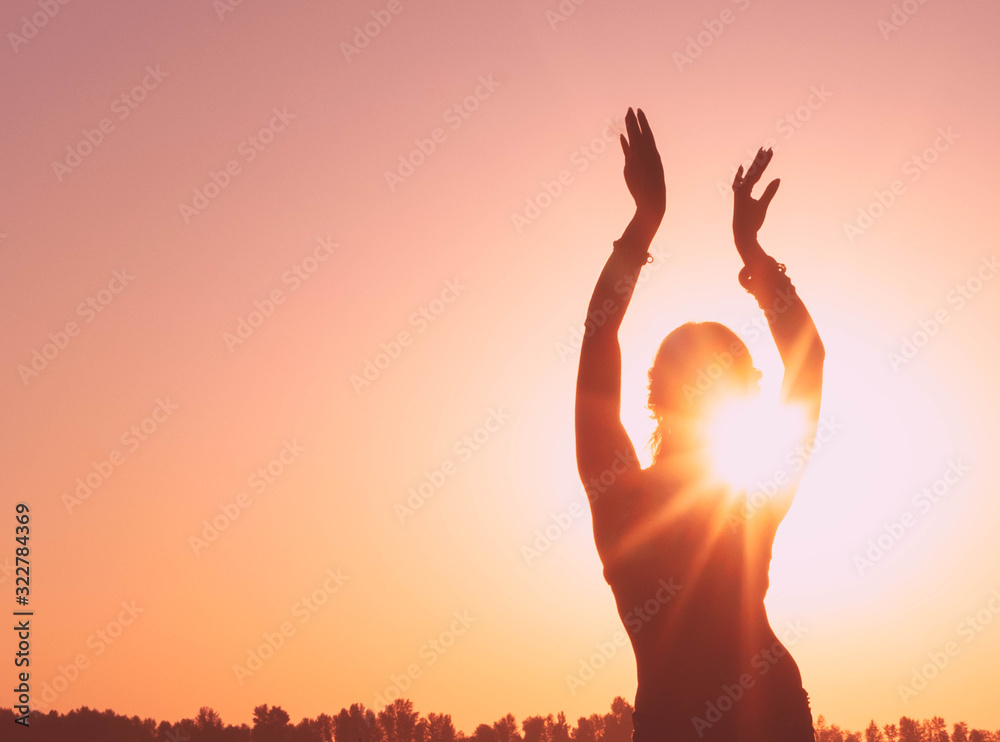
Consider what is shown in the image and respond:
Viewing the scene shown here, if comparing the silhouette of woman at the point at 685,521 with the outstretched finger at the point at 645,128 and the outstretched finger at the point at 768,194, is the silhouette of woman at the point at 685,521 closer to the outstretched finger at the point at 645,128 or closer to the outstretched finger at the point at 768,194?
the outstretched finger at the point at 645,128

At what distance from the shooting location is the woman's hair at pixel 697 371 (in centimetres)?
419

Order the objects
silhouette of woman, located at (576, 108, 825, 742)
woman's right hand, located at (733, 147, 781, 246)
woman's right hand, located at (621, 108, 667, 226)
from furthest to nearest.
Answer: woman's right hand, located at (733, 147, 781, 246), woman's right hand, located at (621, 108, 667, 226), silhouette of woman, located at (576, 108, 825, 742)

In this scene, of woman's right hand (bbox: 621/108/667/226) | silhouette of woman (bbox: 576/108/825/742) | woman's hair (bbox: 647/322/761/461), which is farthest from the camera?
woman's right hand (bbox: 621/108/667/226)

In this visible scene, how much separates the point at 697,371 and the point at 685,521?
0.63 metres

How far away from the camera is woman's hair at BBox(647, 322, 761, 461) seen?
4.19m

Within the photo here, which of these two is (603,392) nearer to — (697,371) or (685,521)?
(697,371)

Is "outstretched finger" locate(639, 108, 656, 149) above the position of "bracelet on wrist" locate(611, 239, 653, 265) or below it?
above

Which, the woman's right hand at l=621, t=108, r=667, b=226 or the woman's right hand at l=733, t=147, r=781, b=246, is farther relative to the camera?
the woman's right hand at l=733, t=147, r=781, b=246

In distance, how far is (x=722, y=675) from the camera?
3848mm

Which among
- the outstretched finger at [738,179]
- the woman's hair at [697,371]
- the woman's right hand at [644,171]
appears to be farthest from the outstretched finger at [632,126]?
the woman's hair at [697,371]

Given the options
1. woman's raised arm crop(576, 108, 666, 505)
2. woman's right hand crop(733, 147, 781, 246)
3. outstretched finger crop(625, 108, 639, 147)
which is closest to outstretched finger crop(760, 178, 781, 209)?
woman's right hand crop(733, 147, 781, 246)

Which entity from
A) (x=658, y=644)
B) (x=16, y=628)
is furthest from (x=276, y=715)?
(x=658, y=644)

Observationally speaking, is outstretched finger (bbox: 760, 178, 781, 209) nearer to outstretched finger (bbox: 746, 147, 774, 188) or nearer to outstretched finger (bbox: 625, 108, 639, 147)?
outstretched finger (bbox: 746, 147, 774, 188)

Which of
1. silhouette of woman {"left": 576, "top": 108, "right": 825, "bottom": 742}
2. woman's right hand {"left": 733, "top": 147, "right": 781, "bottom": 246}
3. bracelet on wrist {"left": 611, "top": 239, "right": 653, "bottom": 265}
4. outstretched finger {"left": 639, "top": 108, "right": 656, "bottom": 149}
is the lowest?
silhouette of woman {"left": 576, "top": 108, "right": 825, "bottom": 742}
